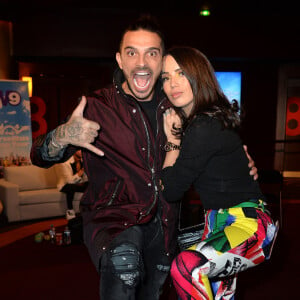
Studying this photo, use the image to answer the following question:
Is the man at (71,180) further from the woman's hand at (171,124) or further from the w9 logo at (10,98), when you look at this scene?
the woman's hand at (171,124)

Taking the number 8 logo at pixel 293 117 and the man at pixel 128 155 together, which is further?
the number 8 logo at pixel 293 117

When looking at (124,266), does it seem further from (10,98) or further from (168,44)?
(168,44)

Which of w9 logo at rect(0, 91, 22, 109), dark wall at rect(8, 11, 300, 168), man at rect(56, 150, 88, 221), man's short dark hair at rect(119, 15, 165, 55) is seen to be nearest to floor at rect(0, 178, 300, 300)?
man at rect(56, 150, 88, 221)

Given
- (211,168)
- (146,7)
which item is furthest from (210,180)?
(146,7)

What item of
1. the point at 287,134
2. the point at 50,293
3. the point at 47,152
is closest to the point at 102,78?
the point at 287,134

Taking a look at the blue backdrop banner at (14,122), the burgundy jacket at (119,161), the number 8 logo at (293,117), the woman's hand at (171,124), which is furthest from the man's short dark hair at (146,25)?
the number 8 logo at (293,117)

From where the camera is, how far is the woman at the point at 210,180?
1612 mm

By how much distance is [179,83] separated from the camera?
1.83 metres

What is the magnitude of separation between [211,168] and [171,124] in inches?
15.1

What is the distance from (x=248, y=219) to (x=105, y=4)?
6.71m

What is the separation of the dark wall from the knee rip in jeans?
600 cm

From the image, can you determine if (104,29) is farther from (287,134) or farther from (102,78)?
(287,134)

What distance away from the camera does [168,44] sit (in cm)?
727

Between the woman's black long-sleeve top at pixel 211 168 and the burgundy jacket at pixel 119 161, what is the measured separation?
14cm
